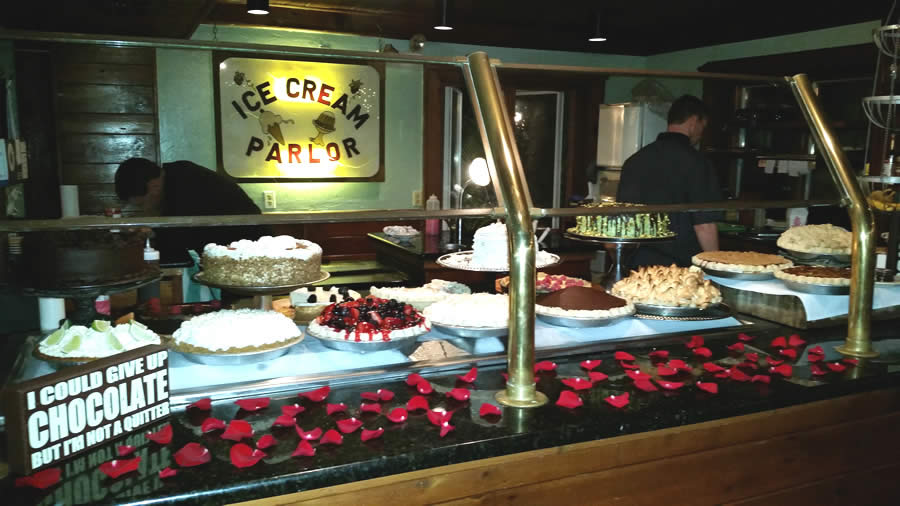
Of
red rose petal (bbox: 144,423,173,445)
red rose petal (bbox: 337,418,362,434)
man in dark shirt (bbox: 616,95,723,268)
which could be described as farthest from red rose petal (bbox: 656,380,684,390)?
man in dark shirt (bbox: 616,95,723,268)

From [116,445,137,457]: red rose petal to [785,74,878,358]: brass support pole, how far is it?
2.19m

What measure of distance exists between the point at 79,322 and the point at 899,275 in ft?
10.5

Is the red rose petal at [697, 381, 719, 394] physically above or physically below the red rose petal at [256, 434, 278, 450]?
above

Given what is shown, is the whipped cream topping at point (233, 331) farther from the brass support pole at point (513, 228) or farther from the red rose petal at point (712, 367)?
the red rose petal at point (712, 367)

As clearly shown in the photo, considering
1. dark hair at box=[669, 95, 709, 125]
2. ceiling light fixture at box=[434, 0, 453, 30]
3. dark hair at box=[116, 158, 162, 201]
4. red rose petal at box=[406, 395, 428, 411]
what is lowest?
red rose petal at box=[406, 395, 428, 411]

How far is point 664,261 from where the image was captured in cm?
414

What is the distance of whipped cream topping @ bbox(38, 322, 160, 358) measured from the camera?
1782 mm

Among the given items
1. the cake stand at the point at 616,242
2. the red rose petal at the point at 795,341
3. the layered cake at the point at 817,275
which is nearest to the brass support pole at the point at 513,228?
the red rose petal at the point at 795,341

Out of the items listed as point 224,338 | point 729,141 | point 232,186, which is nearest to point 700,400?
point 224,338

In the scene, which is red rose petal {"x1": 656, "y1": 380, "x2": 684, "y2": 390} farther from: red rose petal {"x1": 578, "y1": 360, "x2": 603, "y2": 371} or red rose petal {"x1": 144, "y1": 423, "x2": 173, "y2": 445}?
red rose petal {"x1": 144, "y1": 423, "x2": 173, "y2": 445}

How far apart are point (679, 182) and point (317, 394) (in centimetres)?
308

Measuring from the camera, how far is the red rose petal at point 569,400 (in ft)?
5.94

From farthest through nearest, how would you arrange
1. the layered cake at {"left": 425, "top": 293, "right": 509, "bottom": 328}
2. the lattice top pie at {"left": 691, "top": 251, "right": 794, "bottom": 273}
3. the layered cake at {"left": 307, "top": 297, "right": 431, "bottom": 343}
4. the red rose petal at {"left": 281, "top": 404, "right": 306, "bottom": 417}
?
1. the lattice top pie at {"left": 691, "top": 251, "right": 794, "bottom": 273}
2. the layered cake at {"left": 425, "top": 293, "right": 509, "bottom": 328}
3. the layered cake at {"left": 307, "top": 297, "right": 431, "bottom": 343}
4. the red rose petal at {"left": 281, "top": 404, "right": 306, "bottom": 417}

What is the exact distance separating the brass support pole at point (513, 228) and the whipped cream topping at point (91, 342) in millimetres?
1007
